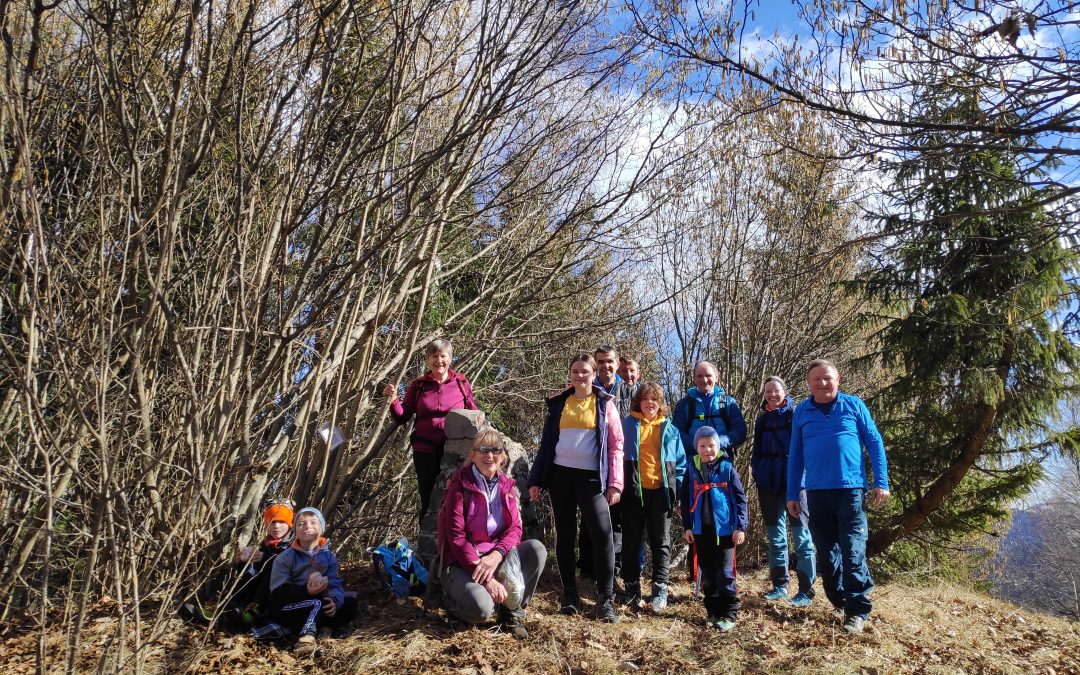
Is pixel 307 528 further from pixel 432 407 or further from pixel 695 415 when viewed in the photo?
pixel 695 415

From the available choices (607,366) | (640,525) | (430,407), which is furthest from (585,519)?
(430,407)

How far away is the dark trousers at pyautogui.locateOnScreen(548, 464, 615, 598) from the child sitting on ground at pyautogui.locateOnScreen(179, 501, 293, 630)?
1.71 meters

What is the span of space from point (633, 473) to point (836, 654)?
1.62 metres

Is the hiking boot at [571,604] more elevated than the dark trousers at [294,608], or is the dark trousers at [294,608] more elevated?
the dark trousers at [294,608]

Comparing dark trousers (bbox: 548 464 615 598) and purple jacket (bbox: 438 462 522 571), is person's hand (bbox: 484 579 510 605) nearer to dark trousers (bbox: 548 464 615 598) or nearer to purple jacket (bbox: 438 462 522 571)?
purple jacket (bbox: 438 462 522 571)

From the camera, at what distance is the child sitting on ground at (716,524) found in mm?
4867

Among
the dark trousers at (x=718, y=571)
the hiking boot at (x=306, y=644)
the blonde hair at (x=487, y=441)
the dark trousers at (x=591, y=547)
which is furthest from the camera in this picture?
the dark trousers at (x=591, y=547)

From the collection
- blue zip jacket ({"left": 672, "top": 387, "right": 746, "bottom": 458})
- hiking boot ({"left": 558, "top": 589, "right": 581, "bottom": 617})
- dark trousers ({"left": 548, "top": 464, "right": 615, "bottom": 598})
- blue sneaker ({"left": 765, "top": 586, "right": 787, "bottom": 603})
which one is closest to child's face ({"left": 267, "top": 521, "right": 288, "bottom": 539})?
dark trousers ({"left": 548, "top": 464, "right": 615, "bottom": 598})

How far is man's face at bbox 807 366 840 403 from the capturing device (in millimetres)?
4941

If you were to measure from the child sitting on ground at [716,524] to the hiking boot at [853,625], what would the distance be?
673 mm

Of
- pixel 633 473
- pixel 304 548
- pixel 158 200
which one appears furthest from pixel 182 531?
pixel 633 473

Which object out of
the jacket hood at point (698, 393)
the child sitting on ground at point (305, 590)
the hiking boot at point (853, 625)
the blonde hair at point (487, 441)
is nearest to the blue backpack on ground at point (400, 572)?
the child sitting on ground at point (305, 590)

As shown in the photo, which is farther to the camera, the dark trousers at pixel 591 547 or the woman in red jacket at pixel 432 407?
the dark trousers at pixel 591 547

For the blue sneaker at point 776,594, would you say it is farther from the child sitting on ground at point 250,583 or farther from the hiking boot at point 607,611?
the child sitting on ground at point 250,583
